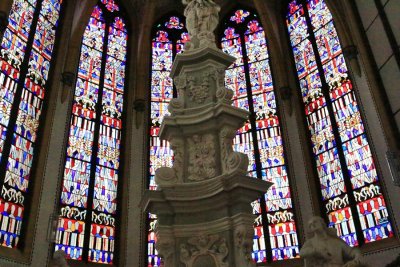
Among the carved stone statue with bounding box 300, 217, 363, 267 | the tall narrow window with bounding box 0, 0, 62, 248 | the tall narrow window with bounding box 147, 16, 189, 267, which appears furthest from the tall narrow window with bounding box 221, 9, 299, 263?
the tall narrow window with bounding box 0, 0, 62, 248

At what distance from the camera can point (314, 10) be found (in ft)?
48.2

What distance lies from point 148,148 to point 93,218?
2926mm

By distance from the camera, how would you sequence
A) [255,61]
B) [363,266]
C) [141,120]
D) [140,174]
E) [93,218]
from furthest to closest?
[255,61] < [141,120] < [140,174] < [93,218] < [363,266]

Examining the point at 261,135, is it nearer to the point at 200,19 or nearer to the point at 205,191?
the point at 200,19

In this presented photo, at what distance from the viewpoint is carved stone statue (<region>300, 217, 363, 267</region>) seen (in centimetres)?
576

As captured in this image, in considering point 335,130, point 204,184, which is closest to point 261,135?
point 335,130

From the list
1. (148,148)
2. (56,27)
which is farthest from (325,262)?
(56,27)

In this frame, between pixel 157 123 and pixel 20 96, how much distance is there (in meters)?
4.36

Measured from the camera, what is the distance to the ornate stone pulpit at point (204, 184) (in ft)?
15.4

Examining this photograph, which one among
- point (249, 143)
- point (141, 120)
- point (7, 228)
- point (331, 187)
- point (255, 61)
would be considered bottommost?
point (7, 228)

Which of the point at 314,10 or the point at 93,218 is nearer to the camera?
the point at 93,218

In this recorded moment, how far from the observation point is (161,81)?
598 inches

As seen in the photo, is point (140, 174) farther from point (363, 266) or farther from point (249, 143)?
point (363, 266)

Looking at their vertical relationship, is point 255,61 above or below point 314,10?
below
